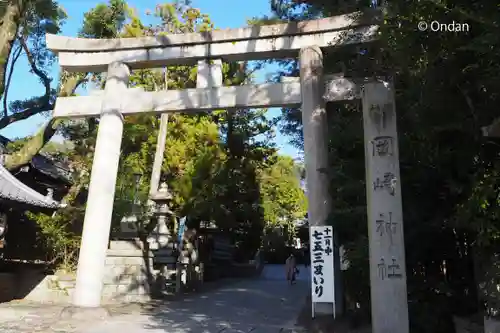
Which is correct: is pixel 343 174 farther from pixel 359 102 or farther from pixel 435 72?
pixel 435 72

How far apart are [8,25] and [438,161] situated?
11.1m

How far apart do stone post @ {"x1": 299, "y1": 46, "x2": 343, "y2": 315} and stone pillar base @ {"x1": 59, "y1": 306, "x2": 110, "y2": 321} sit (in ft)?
14.5

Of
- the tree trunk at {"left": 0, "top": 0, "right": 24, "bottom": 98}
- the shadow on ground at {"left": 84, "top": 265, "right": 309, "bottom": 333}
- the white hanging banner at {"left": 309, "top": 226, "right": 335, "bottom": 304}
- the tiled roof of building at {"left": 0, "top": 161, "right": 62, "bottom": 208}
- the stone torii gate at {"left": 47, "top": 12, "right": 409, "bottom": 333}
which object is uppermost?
the tree trunk at {"left": 0, "top": 0, "right": 24, "bottom": 98}

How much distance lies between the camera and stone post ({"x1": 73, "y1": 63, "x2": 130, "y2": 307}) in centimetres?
912

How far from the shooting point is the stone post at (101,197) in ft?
29.9

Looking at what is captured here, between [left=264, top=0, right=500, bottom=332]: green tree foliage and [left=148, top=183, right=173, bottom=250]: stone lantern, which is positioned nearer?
[left=264, top=0, right=500, bottom=332]: green tree foliage

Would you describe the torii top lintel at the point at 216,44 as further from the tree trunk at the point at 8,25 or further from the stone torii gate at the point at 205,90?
the tree trunk at the point at 8,25

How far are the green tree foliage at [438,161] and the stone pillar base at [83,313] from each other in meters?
4.82

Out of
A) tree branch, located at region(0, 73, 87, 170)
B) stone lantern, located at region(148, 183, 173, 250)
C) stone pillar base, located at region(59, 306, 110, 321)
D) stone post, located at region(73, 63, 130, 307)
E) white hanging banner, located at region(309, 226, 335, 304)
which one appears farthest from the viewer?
stone lantern, located at region(148, 183, 173, 250)

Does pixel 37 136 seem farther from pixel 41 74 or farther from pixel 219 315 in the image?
pixel 219 315

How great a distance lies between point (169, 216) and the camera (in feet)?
52.5

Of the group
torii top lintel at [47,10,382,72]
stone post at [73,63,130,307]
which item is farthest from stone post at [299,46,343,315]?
stone post at [73,63,130,307]

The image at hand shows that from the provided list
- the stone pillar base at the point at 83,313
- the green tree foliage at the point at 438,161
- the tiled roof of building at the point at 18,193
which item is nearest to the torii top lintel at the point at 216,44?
the green tree foliage at the point at 438,161

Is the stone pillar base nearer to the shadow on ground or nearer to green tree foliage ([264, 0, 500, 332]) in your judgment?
the shadow on ground
